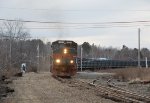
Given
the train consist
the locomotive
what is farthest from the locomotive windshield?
the train consist

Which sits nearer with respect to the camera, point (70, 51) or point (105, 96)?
point (105, 96)

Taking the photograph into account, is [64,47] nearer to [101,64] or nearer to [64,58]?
[64,58]

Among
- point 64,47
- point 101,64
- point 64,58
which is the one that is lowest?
point 101,64

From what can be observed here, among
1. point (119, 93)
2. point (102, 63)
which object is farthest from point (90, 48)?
point (119, 93)

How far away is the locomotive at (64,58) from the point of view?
42.8m

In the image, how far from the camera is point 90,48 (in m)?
178

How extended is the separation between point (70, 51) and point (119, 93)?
19.5 metres

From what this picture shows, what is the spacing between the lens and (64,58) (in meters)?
42.9

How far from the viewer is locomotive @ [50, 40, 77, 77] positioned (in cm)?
4278

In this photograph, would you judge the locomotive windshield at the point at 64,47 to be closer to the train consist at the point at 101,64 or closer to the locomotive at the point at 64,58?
the locomotive at the point at 64,58

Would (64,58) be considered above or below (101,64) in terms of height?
above

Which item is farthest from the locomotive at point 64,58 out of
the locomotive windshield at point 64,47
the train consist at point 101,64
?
the train consist at point 101,64

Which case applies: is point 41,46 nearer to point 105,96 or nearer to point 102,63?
point 102,63

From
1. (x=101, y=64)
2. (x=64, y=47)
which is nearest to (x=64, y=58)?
(x=64, y=47)
